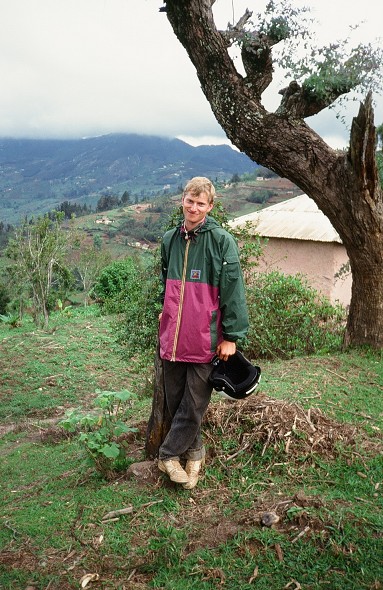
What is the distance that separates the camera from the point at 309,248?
15227 millimetres

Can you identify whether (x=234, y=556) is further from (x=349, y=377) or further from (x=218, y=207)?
(x=218, y=207)

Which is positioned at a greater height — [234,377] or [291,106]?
[291,106]

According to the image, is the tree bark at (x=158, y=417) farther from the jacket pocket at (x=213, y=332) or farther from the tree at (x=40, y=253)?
the tree at (x=40, y=253)

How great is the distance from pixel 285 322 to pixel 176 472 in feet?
17.3

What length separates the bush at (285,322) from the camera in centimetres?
879

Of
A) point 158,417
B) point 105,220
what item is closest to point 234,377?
point 158,417

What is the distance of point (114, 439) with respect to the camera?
5.15 meters

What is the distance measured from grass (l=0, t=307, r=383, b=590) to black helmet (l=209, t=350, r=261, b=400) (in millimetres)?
703

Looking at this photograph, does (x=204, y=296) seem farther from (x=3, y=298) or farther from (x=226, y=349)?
(x=3, y=298)

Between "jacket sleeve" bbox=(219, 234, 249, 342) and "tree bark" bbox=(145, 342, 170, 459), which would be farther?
"tree bark" bbox=(145, 342, 170, 459)

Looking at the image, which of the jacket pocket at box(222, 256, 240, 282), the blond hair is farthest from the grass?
the blond hair

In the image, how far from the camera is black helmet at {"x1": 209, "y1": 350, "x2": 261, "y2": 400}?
3.95 m

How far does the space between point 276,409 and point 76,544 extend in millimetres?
1934

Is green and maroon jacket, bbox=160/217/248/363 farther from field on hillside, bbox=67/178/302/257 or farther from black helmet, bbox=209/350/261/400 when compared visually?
field on hillside, bbox=67/178/302/257
